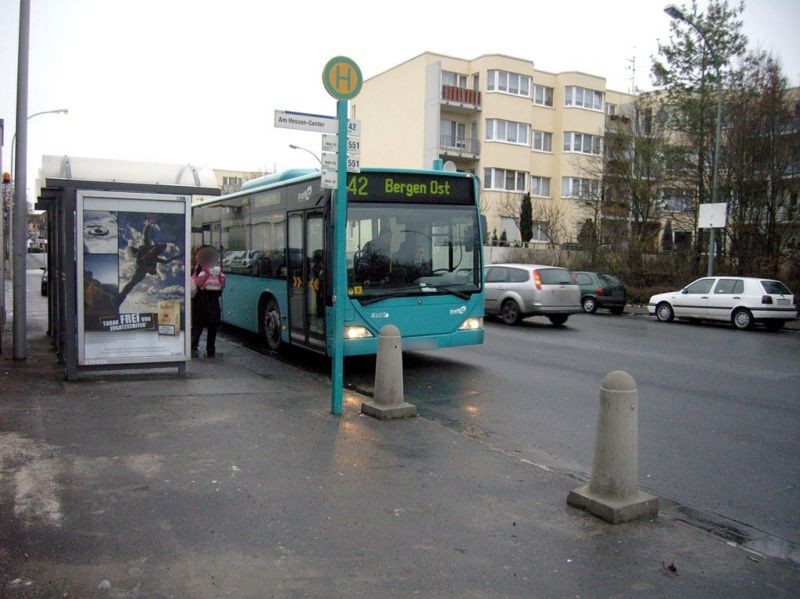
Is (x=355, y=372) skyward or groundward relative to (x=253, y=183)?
groundward

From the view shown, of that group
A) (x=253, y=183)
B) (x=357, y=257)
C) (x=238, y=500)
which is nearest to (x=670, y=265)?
(x=253, y=183)

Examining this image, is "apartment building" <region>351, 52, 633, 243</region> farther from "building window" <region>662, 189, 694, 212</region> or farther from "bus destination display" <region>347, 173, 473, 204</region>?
"bus destination display" <region>347, 173, 473, 204</region>

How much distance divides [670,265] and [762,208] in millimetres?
4789

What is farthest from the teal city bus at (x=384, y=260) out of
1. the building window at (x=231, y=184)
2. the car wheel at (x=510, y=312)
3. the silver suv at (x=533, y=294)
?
the building window at (x=231, y=184)

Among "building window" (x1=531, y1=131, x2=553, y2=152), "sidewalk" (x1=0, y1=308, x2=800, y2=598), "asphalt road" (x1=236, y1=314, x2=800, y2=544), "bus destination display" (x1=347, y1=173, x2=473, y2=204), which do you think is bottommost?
"asphalt road" (x1=236, y1=314, x2=800, y2=544)

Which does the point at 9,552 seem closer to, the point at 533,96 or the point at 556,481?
the point at 556,481

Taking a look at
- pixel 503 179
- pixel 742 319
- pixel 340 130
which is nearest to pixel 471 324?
pixel 340 130

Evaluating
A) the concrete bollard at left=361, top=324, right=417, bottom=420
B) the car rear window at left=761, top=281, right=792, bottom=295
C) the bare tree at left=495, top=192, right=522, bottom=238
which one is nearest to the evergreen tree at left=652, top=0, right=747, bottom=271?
the car rear window at left=761, top=281, right=792, bottom=295

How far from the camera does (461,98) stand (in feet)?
156

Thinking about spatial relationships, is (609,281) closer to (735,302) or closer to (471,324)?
(735,302)

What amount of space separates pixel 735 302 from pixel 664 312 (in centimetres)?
259

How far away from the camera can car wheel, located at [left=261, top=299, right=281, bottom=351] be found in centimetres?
1227

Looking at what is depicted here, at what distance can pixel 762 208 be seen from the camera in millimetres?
26734

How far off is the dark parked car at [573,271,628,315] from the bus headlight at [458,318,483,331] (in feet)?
50.4
